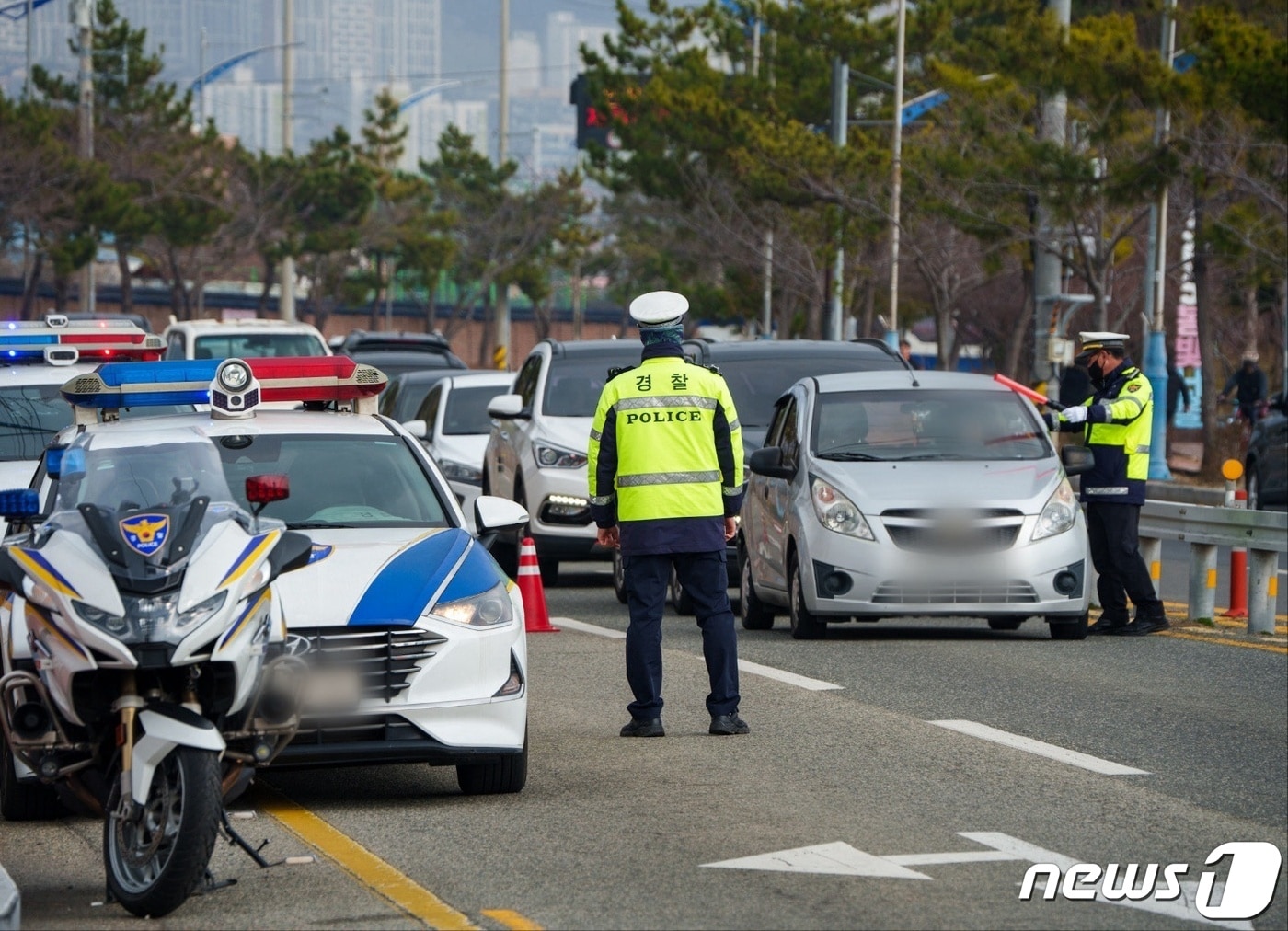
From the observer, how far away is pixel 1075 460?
14172mm

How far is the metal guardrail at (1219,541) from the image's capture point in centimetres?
1502

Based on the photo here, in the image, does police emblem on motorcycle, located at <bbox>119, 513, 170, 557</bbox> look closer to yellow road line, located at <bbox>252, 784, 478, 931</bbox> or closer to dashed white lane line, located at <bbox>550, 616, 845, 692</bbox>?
yellow road line, located at <bbox>252, 784, 478, 931</bbox>

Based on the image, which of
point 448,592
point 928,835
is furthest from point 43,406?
point 928,835

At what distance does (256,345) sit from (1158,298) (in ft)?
49.3

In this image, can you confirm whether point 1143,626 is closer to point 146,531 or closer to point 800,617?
point 800,617

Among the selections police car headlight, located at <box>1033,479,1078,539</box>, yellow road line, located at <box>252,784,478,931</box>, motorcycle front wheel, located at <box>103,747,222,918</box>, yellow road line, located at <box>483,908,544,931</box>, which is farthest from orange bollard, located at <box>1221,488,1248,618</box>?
motorcycle front wheel, located at <box>103,747,222,918</box>

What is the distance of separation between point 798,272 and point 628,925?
4973cm

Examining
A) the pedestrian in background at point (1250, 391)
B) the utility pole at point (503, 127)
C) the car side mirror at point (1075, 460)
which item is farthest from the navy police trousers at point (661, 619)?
the utility pole at point (503, 127)

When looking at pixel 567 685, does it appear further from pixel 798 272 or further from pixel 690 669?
pixel 798 272

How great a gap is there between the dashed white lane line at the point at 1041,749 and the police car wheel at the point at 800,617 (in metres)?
3.26

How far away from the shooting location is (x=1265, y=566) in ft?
49.4

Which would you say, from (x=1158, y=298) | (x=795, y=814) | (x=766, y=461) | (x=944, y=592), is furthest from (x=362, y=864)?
(x=1158, y=298)

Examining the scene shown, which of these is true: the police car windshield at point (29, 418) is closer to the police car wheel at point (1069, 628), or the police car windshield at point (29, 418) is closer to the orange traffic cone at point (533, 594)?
the orange traffic cone at point (533, 594)

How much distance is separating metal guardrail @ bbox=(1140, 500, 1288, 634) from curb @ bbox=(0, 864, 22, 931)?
10.1 metres
